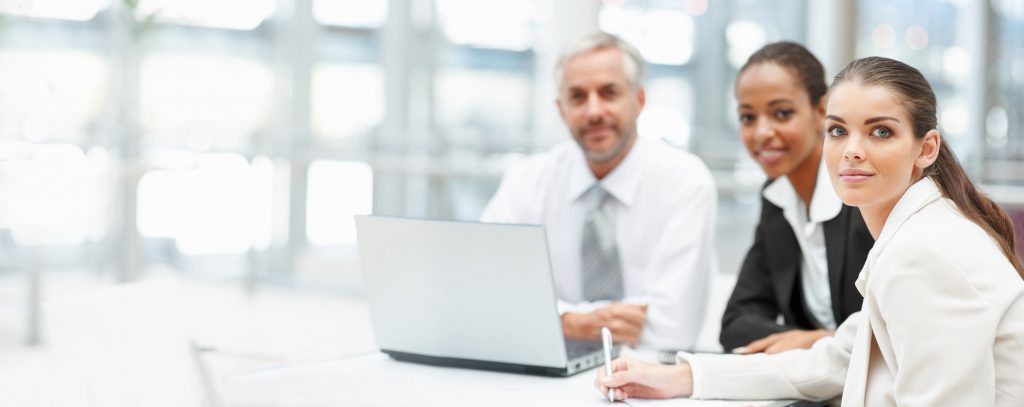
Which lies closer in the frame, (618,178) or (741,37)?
(618,178)

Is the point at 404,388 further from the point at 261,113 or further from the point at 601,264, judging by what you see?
the point at 261,113

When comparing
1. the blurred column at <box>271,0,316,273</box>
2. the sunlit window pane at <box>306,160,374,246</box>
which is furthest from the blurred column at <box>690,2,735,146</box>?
the blurred column at <box>271,0,316,273</box>

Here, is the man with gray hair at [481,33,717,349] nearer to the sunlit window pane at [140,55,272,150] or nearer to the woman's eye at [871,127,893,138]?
the woman's eye at [871,127,893,138]

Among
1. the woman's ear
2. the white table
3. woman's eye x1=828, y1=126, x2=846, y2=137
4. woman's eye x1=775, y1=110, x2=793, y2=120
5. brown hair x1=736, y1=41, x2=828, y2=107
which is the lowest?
the white table

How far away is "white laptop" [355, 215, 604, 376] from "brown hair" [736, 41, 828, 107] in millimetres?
787

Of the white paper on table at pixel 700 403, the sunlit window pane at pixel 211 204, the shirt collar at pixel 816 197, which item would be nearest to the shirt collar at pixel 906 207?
the white paper on table at pixel 700 403

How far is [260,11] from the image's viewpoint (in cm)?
714

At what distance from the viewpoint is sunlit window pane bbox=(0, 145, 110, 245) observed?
5809 mm

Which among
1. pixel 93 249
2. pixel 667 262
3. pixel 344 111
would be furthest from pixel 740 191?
pixel 93 249

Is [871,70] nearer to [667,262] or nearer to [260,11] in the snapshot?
[667,262]

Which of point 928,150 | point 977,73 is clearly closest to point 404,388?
point 928,150

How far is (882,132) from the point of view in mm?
1575

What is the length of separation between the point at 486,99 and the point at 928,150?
601cm

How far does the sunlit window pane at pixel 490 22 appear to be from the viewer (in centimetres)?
734
